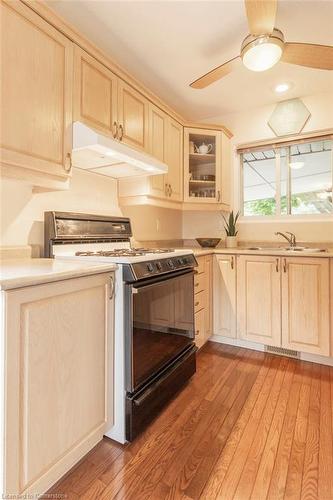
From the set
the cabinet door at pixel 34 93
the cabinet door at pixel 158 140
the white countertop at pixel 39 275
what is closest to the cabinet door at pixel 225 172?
the cabinet door at pixel 158 140

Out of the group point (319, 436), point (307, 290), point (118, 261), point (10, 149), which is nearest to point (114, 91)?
point (10, 149)

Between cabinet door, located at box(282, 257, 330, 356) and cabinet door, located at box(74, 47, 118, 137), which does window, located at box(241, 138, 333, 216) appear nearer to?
cabinet door, located at box(282, 257, 330, 356)

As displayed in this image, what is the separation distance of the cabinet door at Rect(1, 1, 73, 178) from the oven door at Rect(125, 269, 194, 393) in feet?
2.65

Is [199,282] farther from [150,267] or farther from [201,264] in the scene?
[150,267]

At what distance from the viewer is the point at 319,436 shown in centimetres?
142

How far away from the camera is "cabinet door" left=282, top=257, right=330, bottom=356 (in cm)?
216

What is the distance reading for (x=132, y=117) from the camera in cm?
202

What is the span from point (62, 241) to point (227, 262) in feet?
4.91

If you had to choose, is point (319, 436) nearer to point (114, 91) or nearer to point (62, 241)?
point (62, 241)

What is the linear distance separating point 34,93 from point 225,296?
2.12 meters

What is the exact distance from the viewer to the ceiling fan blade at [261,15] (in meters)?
1.30

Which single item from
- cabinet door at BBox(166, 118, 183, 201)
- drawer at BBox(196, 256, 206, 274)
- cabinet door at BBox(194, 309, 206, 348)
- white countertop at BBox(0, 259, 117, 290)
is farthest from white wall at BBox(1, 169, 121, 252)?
cabinet door at BBox(194, 309, 206, 348)

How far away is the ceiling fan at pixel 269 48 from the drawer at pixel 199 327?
1.86 metres

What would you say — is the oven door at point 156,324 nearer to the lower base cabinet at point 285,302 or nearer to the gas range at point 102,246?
the gas range at point 102,246
